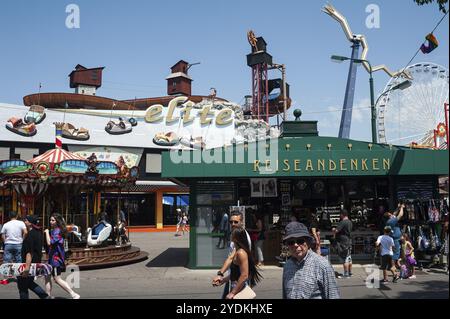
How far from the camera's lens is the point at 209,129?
3778 cm

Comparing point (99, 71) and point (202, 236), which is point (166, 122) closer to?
point (202, 236)

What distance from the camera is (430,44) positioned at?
39.6 feet

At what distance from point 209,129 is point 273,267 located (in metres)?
25.2

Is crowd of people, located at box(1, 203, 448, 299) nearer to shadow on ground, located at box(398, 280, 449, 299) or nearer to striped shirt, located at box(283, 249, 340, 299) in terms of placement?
striped shirt, located at box(283, 249, 340, 299)

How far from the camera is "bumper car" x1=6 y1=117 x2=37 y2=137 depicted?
30.6 meters

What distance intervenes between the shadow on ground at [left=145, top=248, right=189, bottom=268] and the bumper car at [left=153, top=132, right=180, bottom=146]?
1750 cm

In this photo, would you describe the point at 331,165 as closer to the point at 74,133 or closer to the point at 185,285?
the point at 185,285

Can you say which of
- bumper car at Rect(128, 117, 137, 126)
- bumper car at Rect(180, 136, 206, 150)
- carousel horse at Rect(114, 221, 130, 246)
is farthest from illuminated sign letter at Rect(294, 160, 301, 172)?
bumper car at Rect(128, 117, 137, 126)

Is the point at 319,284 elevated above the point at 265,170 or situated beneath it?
situated beneath

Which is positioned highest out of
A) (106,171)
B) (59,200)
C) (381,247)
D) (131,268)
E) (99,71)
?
(99,71)

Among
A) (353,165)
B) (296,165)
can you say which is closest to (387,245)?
(353,165)

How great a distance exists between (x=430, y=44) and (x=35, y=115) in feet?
91.7
